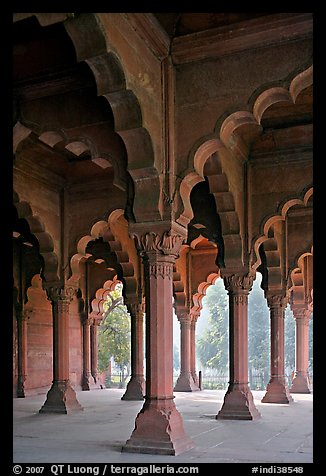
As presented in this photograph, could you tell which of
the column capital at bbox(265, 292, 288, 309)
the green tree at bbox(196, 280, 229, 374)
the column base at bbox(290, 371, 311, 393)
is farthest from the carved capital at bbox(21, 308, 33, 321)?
the green tree at bbox(196, 280, 229, 374)

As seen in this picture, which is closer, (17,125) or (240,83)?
(240,83)

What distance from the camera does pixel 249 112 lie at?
7.98 metres

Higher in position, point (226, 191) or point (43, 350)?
point (226, 191)

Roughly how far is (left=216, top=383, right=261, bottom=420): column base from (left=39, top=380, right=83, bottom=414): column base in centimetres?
374

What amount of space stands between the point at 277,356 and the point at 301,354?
5.26 meters

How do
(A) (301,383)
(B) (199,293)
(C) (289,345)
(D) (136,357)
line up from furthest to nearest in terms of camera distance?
(C) (289,345)
(B) (199,293)
(A) (301,383)
(D) (136,357)

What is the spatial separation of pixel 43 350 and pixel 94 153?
12690mm

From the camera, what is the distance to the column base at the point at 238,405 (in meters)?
11.3

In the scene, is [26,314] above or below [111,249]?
below

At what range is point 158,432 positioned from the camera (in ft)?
25.1

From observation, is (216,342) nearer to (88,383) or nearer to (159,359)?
(88,383)

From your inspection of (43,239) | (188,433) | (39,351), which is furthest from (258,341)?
(188,433)

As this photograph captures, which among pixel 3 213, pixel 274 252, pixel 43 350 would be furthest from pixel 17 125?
pixel 43 350
